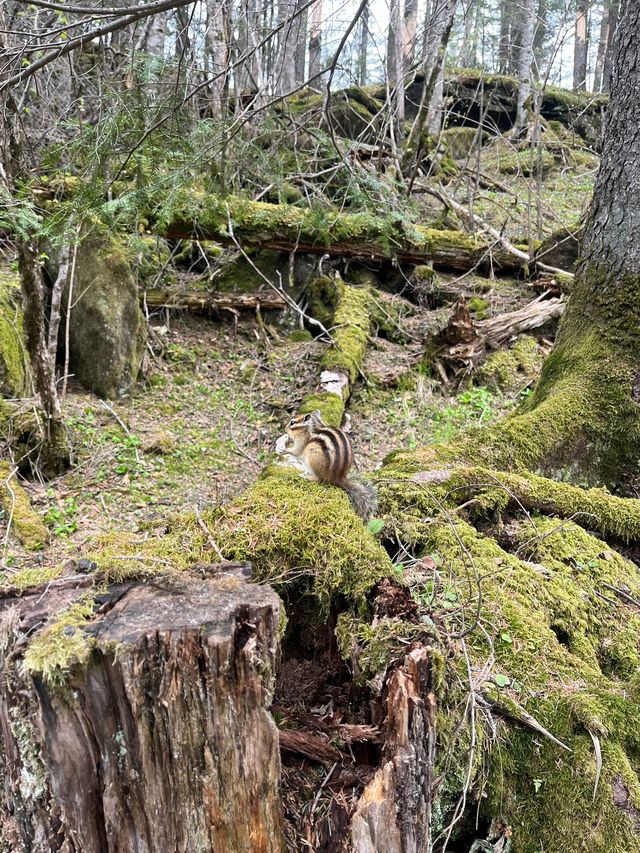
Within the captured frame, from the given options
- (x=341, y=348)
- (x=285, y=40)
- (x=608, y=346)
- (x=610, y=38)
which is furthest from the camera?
(x=610, y=38)

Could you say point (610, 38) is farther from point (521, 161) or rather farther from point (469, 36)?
point (469, 36)

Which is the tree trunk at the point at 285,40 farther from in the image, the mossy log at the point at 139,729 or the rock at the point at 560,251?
the rock at the point at 560,251

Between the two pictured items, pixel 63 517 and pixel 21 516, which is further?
pixel 63 517

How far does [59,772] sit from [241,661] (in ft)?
1.87

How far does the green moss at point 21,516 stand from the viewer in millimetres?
4592

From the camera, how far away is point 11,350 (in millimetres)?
6043

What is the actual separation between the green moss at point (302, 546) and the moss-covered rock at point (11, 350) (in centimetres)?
428

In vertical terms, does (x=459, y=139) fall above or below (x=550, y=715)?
above

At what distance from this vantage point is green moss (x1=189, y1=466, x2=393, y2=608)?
7.80 feet

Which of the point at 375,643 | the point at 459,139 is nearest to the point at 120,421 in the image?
the point at 375,643

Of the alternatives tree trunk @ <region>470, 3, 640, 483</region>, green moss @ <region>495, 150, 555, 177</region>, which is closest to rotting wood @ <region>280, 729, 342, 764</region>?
tree trunk @ <region>470, 3, 640, 483</region>

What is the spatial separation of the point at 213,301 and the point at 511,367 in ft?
14.8

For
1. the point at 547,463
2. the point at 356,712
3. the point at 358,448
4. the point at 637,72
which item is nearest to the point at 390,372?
the point at 358,448

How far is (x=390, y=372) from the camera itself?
25.3 ft
